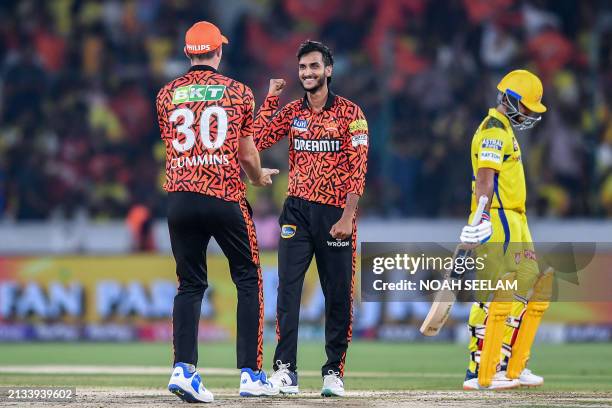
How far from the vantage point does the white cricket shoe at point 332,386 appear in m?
9.70

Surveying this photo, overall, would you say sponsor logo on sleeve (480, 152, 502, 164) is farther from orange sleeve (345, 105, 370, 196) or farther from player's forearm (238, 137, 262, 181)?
player's forearm (238, 137, 262, 181)

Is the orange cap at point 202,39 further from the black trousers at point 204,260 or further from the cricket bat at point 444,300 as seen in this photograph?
the cricket bat at point 444,300

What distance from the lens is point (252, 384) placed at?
926 centimetres

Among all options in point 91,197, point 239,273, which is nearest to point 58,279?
point 91,197

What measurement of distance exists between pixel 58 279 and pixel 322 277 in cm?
991

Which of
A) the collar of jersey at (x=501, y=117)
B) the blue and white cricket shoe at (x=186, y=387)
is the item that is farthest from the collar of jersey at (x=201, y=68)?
the collar of jersey at (x=501, y=117)

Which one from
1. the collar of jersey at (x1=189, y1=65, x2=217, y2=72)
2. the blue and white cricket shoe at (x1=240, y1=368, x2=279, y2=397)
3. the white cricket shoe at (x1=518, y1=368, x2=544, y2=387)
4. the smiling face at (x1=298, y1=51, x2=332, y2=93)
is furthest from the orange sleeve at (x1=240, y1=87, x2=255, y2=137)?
the white cricket shoe at (x1=518, y1=368, x2=544, y2=387)

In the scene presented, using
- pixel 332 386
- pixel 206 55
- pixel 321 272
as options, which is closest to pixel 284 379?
pixel 332 386

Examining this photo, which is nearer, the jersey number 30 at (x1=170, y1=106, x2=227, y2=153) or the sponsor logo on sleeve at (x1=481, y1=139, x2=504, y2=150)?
the jersey number 30 at (x1=170, y1=106, x2=227, y2=153)

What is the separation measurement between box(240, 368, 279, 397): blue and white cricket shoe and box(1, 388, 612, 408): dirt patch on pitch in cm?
9

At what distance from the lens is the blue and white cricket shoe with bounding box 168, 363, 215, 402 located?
882 cm

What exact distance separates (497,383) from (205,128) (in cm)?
342

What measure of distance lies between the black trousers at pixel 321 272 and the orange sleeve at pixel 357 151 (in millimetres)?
290

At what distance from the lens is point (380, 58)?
21172mm
